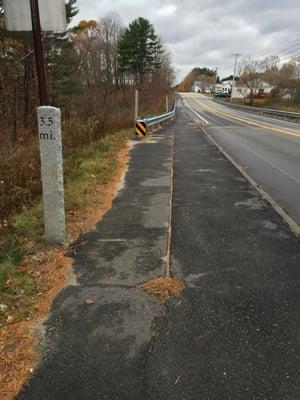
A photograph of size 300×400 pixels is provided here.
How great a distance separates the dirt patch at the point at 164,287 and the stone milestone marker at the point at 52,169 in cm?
147

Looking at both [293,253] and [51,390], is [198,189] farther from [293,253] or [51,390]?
[51,390]

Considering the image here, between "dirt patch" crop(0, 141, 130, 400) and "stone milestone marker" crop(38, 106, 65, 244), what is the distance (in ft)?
0.86

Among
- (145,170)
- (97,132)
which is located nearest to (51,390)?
(145,170)

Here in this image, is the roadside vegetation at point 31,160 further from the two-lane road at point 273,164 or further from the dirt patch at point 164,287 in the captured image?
the two-lane road at point 273,164

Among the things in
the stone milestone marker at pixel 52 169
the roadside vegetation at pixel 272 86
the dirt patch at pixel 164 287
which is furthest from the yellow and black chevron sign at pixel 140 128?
the roadside vegetation at pixel 272 86

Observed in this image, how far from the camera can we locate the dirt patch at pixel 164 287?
11.1 ft

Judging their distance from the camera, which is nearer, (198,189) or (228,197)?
(228,197)

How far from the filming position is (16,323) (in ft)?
9.57

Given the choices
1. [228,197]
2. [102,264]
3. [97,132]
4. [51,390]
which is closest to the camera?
[51,390]

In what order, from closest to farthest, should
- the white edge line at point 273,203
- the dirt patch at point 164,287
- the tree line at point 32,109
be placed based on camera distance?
the dirt patch at point 164,287 → the white edge line at point 273,203 → the tree line at point 32,109

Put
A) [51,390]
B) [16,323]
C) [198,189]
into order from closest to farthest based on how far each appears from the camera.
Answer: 1. [51,390]
2. [16,323]
3. [198,189]

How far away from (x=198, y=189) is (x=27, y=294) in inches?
186

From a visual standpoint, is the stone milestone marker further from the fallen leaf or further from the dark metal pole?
the fallen leaf

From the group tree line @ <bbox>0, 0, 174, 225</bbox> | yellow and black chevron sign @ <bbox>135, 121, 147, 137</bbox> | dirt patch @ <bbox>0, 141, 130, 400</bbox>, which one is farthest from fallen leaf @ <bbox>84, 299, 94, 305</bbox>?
yellow and black chevron sign @ <bbox>135, 121, 147, 137</bbox>
